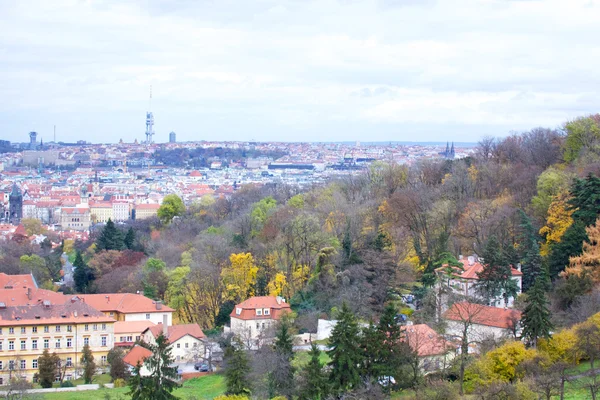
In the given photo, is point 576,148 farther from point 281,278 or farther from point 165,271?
point 165,271

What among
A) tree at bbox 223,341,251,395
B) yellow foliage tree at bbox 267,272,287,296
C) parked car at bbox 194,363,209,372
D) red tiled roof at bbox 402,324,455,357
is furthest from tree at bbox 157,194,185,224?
tree at bbox 223,341,251,395

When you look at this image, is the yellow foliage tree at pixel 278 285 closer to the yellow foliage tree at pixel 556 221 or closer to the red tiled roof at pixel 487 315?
the yellow foliage tree at pixel 556 221

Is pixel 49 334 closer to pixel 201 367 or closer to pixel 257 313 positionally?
pixel 201 367

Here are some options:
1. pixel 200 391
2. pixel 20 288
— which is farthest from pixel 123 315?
pixel 200 391

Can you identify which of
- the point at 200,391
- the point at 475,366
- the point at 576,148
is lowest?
the point at 200,391

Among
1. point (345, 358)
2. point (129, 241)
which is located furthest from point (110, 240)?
point (345, 358)
